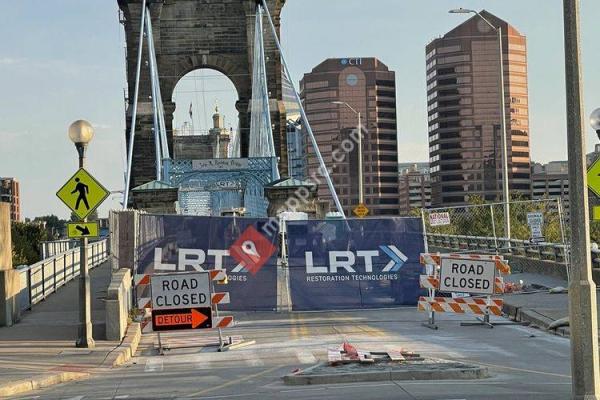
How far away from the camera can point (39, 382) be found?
13.8 metres

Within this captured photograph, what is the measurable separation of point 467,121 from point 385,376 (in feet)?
617

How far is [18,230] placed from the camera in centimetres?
5359

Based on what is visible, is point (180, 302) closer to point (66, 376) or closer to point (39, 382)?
point (66, 376)

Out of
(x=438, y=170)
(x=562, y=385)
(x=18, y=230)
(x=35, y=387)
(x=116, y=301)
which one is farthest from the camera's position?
(x=438, y=170)

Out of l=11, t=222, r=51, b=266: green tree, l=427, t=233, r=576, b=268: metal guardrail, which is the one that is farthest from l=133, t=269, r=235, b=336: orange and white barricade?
l=11, t=222, r=51, b=266: green tree

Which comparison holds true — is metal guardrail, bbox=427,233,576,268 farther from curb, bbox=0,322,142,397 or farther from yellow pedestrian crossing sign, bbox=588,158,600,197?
curb, bbox=0,322,142,397

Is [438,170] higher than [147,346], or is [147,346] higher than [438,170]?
[438,170]

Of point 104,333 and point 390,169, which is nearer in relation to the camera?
point 104,333

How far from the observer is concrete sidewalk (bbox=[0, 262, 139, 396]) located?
1407cm

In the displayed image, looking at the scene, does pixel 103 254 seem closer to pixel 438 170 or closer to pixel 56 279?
pixel 56 279

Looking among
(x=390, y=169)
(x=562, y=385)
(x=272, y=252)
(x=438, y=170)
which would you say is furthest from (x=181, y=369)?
(x=438, y=170)

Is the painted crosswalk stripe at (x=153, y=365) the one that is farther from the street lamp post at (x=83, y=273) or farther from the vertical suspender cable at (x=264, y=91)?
the vertical suspender cable at (x=264, y=91)

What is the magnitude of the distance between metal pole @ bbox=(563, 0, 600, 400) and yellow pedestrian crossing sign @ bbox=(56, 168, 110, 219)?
9739mm

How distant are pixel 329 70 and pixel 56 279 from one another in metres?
149
